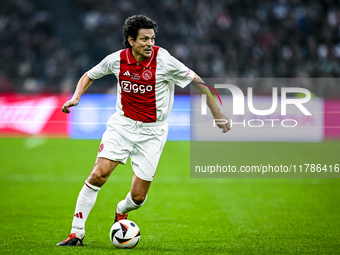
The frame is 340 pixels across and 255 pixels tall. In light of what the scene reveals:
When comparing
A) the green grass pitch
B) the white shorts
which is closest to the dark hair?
the white shorts

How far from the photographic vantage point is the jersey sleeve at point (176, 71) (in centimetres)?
452

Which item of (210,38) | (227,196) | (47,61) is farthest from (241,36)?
(227,196)

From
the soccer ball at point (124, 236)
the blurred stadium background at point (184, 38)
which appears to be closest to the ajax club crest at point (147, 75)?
the soccer ball at point (124, 236)

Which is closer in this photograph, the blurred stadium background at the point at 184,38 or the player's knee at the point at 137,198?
the player's knee at the point at 137,198

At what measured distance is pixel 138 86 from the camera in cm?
456

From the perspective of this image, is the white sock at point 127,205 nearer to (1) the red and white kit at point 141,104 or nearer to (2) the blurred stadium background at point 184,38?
(1) the red and white kit at point 141,104

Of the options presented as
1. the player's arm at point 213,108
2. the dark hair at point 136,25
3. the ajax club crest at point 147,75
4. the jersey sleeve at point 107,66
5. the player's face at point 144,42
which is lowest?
the player's arm at point 213,108

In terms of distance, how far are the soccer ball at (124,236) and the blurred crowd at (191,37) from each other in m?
11.9

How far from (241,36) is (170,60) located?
46.7 ft

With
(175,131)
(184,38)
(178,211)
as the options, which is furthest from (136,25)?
(184,38)

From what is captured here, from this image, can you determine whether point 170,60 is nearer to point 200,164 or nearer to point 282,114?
point 200,164

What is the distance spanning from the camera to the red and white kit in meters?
4.54

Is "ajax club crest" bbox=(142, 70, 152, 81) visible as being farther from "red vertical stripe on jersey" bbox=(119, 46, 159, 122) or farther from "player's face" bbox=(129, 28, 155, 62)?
"player's face" bbox=(129, 28, 155, 62)

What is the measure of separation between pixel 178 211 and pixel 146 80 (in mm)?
2658
